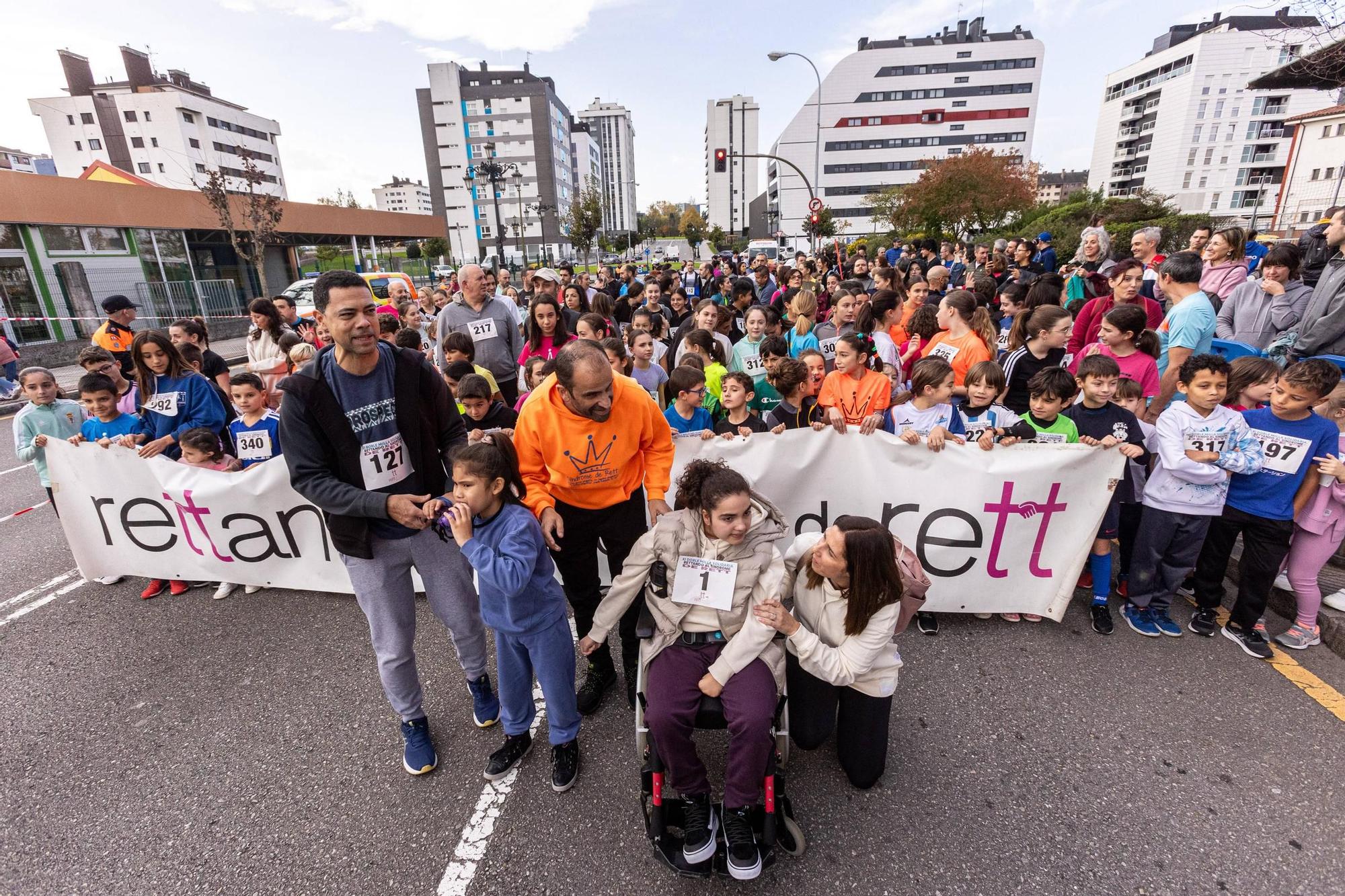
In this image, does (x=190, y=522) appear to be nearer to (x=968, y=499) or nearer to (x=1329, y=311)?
(x=968, y=499)

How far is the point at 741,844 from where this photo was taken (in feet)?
7.26

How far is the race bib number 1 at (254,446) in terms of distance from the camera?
14.4 feet

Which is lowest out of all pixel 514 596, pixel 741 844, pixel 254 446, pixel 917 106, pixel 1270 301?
pixel 741 844

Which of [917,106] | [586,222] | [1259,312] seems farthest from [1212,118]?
[1259,312]

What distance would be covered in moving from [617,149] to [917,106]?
333 ft

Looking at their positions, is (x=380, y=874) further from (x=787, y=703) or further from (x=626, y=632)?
(x=787, y=703)

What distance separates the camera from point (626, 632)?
3.29m

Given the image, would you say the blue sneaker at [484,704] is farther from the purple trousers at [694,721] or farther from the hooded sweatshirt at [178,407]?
the hooded sweatshirt at [178,407]

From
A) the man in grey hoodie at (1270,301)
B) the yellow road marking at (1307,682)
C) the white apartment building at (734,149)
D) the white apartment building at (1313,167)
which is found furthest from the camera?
the white apartment building at (734,149)

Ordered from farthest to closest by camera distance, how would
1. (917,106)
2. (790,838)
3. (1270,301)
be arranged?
(917,106), (1270,301), (790,838)

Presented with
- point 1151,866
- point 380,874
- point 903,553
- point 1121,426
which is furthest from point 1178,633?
point 380,874

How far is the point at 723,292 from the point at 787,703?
459 inches

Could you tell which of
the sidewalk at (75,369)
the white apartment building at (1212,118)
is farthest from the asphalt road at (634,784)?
the white apartment building at (1212,118)

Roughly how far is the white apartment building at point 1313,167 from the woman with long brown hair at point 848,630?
140 ft
